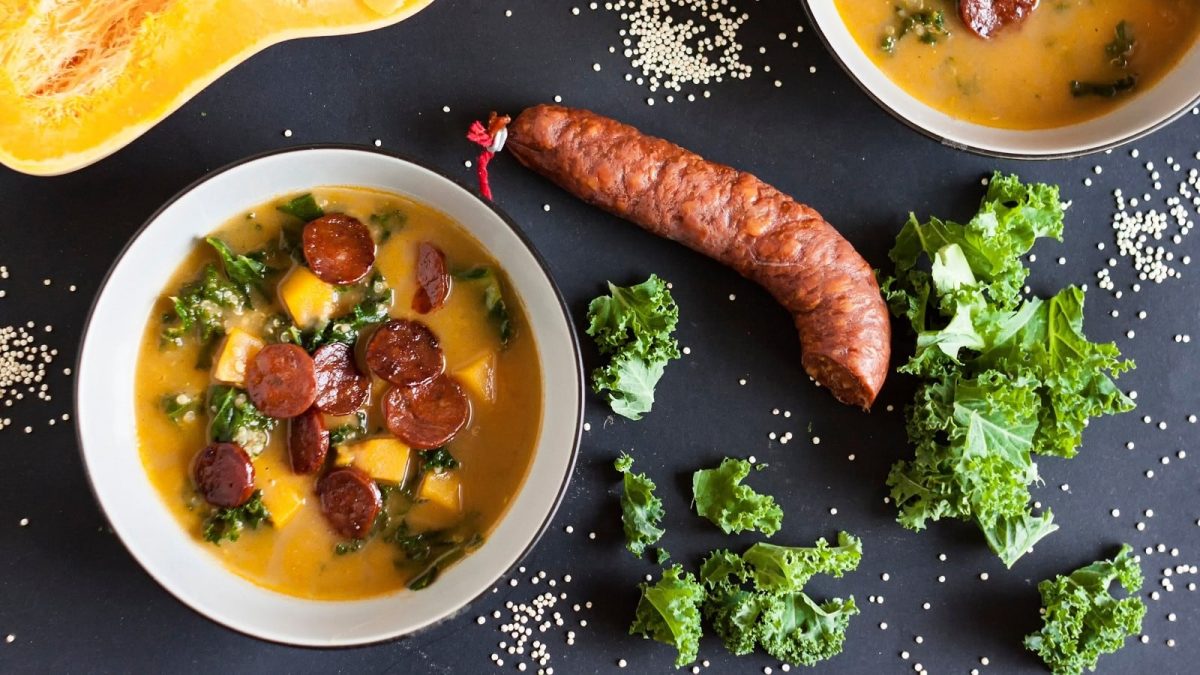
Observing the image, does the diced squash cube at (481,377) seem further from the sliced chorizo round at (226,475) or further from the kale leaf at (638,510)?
the sliced chorizo round at (226,475)

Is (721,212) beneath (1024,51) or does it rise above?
beneath

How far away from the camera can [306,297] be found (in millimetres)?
2598

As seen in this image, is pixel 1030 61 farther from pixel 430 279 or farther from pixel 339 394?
pixel 339 394

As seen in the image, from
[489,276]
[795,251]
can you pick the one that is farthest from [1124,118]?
[489,276]

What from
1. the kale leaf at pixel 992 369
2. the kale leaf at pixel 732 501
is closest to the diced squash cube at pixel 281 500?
the kale leaf at pixel 732 501

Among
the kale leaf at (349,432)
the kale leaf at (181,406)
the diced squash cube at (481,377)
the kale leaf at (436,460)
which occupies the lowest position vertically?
the kale leaf at (436,460)

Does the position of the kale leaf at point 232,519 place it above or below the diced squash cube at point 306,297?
below

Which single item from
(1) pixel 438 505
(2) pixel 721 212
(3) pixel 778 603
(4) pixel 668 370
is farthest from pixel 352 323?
(3) pixel 778 603

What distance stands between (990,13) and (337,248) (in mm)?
1827

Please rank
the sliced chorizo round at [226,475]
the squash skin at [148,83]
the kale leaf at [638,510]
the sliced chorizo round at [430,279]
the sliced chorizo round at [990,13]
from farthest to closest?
the kale leaf at [638,510], the sliced chorizo round at [990,13], the sliced chorizo round at [430,279], the sliced chorizo round at [226,475], the squash skin at [148,83]

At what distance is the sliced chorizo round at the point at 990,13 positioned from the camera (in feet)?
9.10

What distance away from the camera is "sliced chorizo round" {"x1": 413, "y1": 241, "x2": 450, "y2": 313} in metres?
2.63

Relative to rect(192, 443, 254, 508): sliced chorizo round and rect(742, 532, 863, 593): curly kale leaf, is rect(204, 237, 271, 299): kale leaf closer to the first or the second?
rect(192, 443, 254, 508): sliced chorizo round

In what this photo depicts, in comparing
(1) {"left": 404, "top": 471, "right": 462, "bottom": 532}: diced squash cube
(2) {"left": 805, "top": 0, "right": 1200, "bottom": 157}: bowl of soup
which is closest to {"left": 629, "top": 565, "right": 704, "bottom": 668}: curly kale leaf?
(1) {"left": 404, "top": 471, "right": 462, "bottom": 532}: diced squash cube
